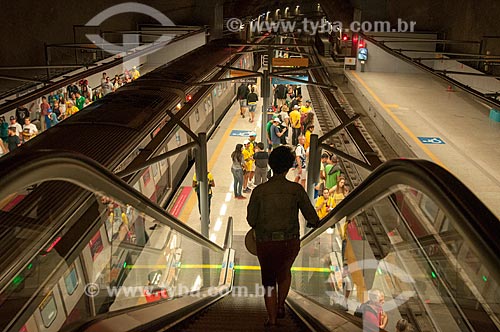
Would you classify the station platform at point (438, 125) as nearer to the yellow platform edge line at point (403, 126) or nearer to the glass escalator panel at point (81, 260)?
the yellow platform edge line at point (403, 126)

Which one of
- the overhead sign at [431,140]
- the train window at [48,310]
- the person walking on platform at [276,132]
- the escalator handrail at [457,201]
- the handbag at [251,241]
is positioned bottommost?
the overhead sign at [431,140]

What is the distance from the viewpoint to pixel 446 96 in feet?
62.9

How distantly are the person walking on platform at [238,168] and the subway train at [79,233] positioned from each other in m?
3.00

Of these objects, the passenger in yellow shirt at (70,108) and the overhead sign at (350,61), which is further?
the overhead sign at (350,61)

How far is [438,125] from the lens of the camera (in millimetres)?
15016

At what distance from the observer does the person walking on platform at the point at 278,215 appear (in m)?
3.75

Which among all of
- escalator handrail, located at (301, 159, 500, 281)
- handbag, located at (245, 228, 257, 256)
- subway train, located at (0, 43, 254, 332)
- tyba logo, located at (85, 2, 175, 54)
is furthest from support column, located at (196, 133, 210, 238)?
tyba logo, located at (85, 2, 175, 54)

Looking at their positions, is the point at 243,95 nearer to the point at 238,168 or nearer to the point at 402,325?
the point at 238,168

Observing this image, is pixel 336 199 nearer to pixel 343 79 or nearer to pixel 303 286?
pixel 303 286

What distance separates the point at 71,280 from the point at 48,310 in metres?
0.23

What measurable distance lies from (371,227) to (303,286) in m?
2.92

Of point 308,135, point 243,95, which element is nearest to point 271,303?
point 308,135

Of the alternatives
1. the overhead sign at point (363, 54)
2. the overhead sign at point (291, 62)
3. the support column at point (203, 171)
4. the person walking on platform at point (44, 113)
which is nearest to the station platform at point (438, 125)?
the overhead sign at point (363, 54)

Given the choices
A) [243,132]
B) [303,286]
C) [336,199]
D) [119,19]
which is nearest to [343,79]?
[243,132]
